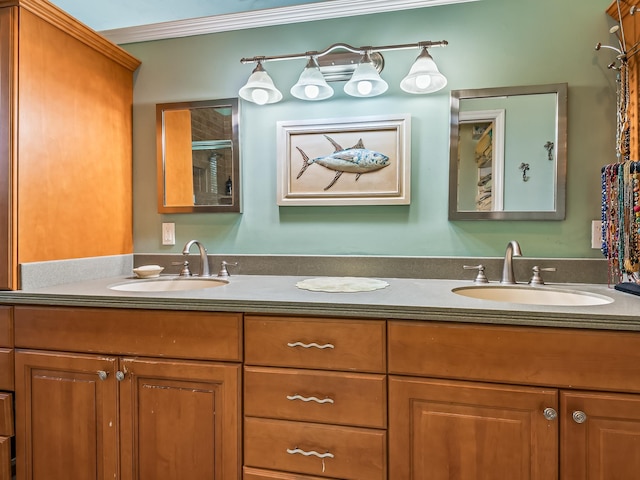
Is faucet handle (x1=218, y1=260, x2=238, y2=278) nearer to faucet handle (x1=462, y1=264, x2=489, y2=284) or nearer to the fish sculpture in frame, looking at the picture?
the fish sculpture in frame

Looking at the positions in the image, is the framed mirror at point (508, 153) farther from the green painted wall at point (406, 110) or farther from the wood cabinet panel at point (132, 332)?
the wood cabinet panel at point (132, 332)

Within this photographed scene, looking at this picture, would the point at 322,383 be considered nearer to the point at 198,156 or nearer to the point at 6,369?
the point at 6,369

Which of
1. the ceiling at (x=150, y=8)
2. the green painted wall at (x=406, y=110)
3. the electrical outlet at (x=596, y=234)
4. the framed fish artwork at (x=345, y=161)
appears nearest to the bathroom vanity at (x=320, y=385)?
the electrical outlet at (x=596, y=234)

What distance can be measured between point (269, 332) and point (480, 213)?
1058mm

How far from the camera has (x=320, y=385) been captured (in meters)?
1.19

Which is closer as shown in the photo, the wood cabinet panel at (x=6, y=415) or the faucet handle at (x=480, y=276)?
the wood cabinet panel at (x=6, y=415)

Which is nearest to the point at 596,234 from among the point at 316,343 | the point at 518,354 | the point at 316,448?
the point at 518,354

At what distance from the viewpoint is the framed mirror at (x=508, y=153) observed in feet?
5.25

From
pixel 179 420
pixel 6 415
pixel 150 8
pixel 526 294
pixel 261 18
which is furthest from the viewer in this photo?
pixel 150 8

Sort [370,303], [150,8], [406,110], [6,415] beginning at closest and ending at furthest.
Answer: [370,303]
[6,415]
[406,110]
[150,8]

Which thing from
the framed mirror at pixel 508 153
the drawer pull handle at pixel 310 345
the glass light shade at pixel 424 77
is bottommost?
the drawer pull handle at pixel 310 345

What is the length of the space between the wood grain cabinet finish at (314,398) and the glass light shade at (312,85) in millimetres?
1057

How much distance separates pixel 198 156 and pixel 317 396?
1329 mm

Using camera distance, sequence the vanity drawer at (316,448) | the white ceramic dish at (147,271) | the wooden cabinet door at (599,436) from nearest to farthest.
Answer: the wooden cabinet door at (599,436) < the vanity drawer at (316,448) < the white ceramic dish at (147,271)
